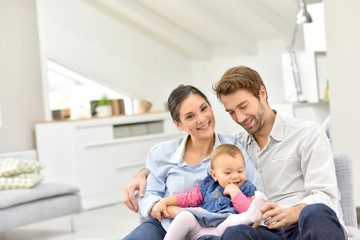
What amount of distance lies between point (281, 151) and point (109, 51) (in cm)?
496

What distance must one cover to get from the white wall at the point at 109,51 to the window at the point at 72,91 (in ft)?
0.49

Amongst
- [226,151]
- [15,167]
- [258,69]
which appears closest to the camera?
[226,151]

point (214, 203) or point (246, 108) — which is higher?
point (246, 108)

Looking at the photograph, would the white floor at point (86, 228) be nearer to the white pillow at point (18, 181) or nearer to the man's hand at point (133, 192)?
the white pillow at point (18, 181)

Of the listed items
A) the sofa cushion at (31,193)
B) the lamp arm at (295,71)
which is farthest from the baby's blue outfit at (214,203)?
the lamp arm at (295,71)

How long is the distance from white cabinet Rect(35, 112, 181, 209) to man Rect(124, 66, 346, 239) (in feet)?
11.0

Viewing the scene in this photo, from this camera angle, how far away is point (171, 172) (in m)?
2.36

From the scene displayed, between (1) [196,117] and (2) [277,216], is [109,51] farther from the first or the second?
(2) [277,216]

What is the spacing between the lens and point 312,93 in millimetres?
5559

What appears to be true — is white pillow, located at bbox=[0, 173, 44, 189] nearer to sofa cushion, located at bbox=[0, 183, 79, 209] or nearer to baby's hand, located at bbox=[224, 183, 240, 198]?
sofa cushion, located at bbox=[0, 183, 79, 209]

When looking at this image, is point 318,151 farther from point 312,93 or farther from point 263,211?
point 312,93

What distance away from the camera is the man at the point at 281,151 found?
2.02 meters

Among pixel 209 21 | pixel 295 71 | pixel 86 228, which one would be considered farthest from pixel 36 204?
pixel 209 21

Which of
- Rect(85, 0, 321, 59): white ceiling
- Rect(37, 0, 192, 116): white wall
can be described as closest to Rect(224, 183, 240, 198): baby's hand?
Rect(85, 0, 321, 59): white ceiling
